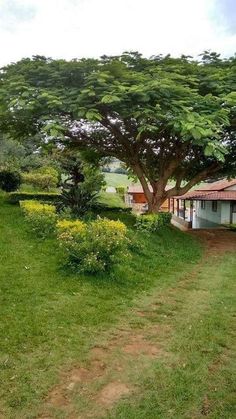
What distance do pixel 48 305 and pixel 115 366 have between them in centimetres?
222

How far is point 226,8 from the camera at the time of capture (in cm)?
826

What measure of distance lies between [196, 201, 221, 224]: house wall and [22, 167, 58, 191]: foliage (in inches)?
531

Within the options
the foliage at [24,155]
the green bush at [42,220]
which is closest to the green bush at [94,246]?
the green bush at [42,220]

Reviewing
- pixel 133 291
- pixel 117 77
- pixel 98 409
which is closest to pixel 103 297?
pixel 133 291

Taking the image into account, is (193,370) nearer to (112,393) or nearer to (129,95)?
(112,393)

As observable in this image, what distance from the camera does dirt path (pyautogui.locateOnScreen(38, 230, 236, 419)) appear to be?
4.09 m

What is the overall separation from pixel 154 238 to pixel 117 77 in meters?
5.69

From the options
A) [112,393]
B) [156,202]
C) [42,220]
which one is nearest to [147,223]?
[156,202]

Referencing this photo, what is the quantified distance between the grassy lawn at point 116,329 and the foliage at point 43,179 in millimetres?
18912

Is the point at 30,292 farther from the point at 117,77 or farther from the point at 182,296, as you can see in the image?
the point at 117,77

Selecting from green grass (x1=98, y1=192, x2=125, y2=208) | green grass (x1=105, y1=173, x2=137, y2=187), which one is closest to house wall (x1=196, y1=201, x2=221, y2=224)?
green grass (x1=98, y1=192, x2=125, y2=208)

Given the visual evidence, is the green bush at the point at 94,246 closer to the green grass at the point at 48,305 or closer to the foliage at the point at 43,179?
the green grass at the point at 48,305

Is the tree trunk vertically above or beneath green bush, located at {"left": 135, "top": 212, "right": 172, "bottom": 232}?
above

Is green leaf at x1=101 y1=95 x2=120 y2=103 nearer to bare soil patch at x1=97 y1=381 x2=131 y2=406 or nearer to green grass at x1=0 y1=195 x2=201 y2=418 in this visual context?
green grass at x1=0 y1=195 x2=201 y2=418
